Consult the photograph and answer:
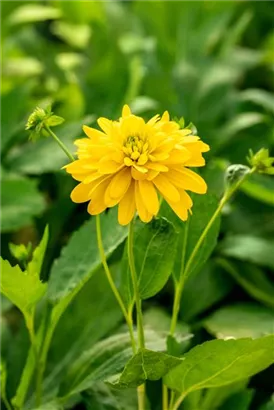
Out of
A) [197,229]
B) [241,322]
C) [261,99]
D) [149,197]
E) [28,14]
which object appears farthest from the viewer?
[28,14]

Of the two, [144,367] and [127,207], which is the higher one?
[127,207]

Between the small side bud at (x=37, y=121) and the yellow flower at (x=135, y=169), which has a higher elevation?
the small side bud at (x=37, y=121)

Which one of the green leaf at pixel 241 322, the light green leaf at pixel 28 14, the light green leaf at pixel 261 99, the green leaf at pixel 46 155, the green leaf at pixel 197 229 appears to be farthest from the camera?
the light green leaf at pixel 28 14

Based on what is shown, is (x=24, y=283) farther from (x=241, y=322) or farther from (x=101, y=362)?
(x=241, y=322)

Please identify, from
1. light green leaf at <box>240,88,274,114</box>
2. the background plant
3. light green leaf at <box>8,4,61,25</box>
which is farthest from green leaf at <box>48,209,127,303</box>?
light green leaf at <box>8,4,61,25</box>

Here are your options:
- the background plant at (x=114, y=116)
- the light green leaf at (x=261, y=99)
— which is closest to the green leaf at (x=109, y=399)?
the background plant at (x=114, y=116)

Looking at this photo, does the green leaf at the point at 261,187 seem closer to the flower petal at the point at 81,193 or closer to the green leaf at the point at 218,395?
the green leaf at the point at 218,395

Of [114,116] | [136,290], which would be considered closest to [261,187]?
[114,116]

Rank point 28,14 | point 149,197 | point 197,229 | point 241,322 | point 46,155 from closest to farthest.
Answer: point 149,197 → point 197,229 → point 241,322 → point 46,155 → point 28,14
